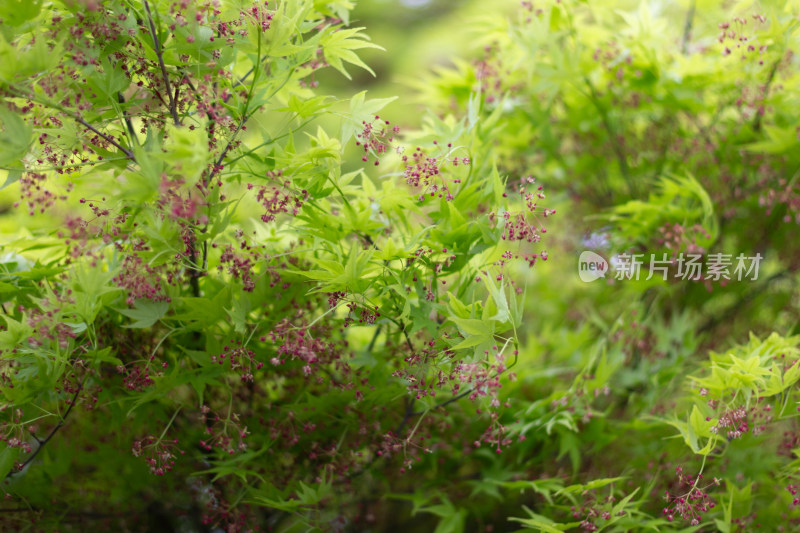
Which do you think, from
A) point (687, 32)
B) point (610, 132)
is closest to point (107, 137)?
point (610, 132)

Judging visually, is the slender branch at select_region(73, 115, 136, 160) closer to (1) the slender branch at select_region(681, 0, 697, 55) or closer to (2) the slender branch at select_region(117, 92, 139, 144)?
(2) the slender branch at select_region(117, 92, 139, 144)

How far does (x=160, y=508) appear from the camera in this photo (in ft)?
5.30

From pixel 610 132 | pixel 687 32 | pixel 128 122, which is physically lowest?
pixel 610 132

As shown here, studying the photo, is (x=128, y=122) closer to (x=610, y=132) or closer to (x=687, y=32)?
(x=610, y=132)

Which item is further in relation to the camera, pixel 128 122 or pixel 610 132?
pixel 610 132

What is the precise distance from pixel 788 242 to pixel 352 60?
1.55 meters

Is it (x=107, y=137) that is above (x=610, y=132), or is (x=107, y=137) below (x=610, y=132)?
above

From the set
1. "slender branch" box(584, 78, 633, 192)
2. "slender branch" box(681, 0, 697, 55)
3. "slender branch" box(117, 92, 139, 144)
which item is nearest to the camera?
"slender branch" box(117, 92, 139, 144)

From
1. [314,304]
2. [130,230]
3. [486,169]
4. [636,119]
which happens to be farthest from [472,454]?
[636,119]

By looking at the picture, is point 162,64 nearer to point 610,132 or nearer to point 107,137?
→ point 107,137

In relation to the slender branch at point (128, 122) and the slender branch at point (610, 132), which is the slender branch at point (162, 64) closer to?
the slender branch at point (128, 122)

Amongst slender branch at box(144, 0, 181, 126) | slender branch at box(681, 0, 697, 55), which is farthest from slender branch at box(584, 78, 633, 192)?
slender branch at box(144, 0, 181, 126)

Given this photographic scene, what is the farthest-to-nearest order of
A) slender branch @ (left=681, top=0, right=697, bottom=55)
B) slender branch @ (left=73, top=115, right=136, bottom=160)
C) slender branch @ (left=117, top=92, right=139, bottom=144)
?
slender branch @ (left=681, top=0, right=697, bottom=55) < slender branch @ (left=117, top=92, right=139, bottom=144) < slender branch @ (left=73, top=115, right=136, bottom=160)

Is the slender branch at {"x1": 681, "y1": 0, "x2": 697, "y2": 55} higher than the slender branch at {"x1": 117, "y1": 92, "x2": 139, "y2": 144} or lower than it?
higher
